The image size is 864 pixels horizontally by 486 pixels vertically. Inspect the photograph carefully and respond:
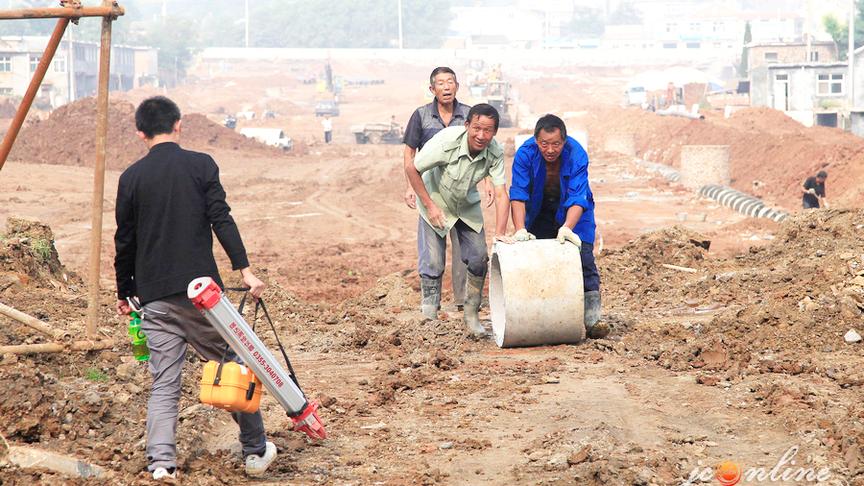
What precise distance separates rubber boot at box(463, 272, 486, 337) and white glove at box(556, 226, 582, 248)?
844 mm

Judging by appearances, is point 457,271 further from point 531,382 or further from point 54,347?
point 54,347

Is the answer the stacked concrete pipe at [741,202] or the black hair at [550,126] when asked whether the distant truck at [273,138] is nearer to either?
the stacked concrete pipe at [741,202]

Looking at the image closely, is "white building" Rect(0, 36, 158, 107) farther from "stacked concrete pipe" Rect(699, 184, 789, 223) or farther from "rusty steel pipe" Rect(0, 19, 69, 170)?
"rusty steel pipe" Rect(0, 19, 69, 170)

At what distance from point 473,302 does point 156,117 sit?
13.3 ft

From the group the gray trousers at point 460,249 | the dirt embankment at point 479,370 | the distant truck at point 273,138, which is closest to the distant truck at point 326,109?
the distant truck at point 273,138

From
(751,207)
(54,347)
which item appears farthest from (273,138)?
(54,347)

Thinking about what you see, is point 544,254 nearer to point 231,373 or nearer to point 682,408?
point 682,408

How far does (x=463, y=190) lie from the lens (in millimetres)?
8836

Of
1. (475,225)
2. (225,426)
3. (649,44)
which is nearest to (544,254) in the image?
(475,225)

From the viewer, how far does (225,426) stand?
668 centimetres

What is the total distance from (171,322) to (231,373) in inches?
16.9

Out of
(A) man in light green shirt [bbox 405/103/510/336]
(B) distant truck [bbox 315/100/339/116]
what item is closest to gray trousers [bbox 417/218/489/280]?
(A) man in light green shirt [bbox 405/103/510/336]

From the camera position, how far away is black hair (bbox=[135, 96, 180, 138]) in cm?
540

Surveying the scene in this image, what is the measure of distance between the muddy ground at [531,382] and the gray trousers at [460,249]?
1.62 ft
